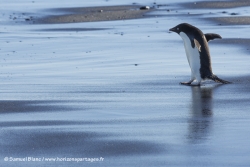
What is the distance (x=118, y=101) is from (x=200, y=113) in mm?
1222

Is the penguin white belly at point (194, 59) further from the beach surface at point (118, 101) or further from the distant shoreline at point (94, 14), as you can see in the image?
the distant shoreline at point (94, 14)

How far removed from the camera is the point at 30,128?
7695 mm

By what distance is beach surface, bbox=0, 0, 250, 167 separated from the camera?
665 centimetres

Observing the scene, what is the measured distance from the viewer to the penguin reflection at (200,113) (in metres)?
7.28

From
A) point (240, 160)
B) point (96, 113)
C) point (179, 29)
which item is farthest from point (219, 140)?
point (179, 29)

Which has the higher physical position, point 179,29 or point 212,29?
point 179,29

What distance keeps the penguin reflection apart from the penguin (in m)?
0.42

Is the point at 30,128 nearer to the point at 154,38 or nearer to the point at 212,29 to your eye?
the point at 154,38

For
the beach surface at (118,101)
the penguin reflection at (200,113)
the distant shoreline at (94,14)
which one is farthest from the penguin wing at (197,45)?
the distant shoreline at (94,14)

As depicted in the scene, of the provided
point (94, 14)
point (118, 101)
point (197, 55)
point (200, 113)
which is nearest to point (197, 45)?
point (197, 55)

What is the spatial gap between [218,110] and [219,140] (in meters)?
1.62

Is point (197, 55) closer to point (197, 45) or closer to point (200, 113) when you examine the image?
point (197, 45)

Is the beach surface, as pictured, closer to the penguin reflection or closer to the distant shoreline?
the penguin reflection

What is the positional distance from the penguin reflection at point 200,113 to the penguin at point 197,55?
16.6 inches
